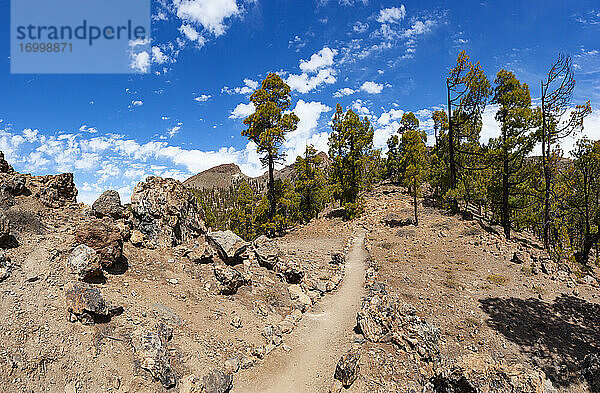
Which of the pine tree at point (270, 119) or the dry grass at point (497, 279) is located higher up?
the pine tree at point (270, 119)

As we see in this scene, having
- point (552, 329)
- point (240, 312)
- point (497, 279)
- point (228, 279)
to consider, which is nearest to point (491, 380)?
point (552, 329)

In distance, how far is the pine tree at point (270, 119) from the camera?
28891 mm

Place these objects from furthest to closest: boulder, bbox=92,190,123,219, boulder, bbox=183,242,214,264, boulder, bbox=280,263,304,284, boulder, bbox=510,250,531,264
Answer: boulder, bbox=510,250,531,264 < boulder, bbox=280,263,304,284 < boulder, bbox=183,242,214,264 < boulder, bbox=92,190,123,219

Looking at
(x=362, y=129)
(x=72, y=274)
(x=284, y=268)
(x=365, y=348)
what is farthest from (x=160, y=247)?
(x=362, y=129)

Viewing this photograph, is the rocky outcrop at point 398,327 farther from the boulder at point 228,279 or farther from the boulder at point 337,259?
the boulder at point 337,259

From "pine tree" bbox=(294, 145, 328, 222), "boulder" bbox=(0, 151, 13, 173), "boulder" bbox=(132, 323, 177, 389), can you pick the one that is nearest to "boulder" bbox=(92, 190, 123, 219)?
"boulder" bbox=(0, 151, 13, 173)

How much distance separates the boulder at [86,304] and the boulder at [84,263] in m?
0.67

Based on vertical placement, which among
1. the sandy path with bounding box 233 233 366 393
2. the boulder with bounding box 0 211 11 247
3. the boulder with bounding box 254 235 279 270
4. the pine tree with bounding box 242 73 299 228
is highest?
the pine tree with bounding box 242 73 299 228

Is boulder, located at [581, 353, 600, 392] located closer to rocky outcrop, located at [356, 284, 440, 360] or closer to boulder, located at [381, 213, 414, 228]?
rocky outcrop, located at [356, 284, 440, 360]

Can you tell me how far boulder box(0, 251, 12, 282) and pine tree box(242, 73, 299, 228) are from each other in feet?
71.0

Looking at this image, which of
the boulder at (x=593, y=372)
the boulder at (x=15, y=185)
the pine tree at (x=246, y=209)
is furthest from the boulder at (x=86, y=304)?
the pine tree at (x=246, y=209)

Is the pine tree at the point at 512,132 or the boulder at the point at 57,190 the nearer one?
the boulder at the point at 57,190

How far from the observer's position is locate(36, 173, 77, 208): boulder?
13.4m

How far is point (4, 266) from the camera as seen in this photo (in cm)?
930
